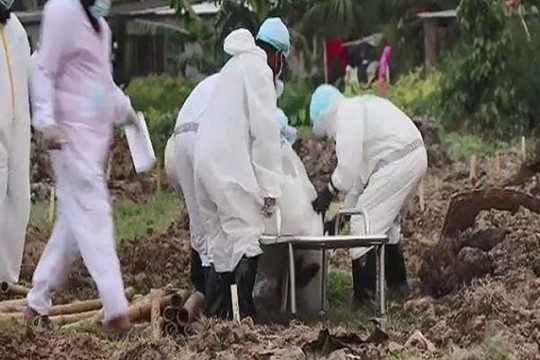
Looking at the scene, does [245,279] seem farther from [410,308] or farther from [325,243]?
[410,308]

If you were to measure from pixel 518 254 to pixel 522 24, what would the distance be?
1624 cm

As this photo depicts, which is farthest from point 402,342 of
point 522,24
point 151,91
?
point 151,91

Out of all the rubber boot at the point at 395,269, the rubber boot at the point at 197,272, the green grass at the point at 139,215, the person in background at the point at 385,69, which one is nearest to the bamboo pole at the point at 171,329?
the rubber boot at the point at 197,272

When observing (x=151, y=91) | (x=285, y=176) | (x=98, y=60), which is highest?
(x=98, y=60)

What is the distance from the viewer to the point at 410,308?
921 cm

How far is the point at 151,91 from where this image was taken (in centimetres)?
3011

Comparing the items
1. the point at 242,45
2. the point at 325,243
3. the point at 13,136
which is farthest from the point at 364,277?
the point at 13,136

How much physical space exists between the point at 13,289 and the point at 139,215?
20.5 feet

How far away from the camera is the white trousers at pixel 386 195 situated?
10.0 meters

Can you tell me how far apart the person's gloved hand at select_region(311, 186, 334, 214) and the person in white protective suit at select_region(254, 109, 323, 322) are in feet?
0.11

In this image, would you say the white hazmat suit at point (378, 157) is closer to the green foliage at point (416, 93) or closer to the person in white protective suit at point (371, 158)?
the person in white protective suit at point (371, 158)

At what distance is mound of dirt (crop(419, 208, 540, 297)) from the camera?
941cm

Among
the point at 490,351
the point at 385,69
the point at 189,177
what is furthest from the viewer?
the point at 385,69

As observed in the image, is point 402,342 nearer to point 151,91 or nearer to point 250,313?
point 250,313
